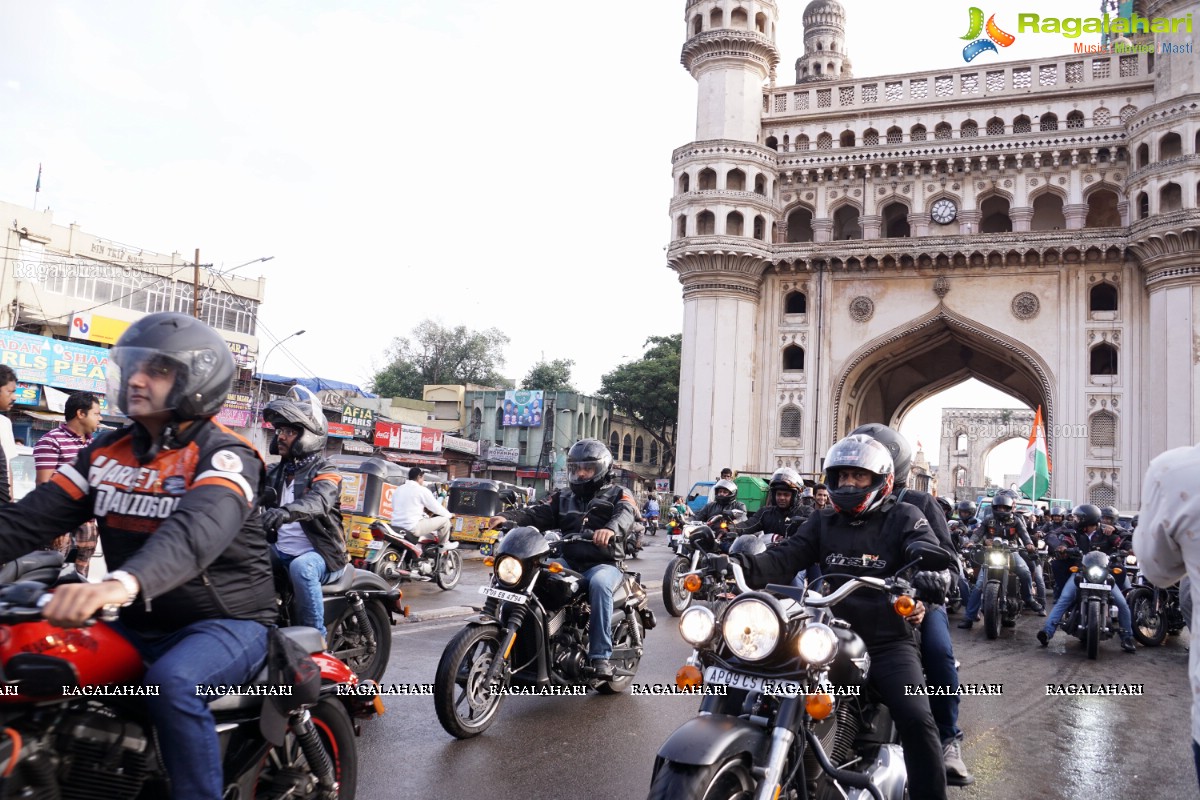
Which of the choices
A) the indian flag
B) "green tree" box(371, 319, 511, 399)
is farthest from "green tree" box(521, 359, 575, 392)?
the indian flag

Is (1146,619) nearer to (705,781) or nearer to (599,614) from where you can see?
(599,614)

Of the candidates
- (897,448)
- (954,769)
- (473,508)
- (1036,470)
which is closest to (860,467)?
(897,448)

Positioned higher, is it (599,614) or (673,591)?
(599,614)

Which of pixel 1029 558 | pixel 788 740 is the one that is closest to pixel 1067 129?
pixel 1029 558

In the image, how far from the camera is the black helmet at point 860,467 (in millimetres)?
3703

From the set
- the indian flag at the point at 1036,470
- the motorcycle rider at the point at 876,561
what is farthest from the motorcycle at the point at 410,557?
the indian flag at the point at 1036,470

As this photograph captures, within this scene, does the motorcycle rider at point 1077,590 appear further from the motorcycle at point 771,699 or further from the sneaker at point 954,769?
the motorcycle at point 771,699

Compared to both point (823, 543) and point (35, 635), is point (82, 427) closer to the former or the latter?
point (35, 635)

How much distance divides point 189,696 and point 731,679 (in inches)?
61.9

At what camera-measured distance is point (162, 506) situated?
2557mm

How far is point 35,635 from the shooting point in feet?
7.40

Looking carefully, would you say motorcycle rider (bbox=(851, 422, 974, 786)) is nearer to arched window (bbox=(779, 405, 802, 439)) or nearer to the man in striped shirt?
the man in striped shirt

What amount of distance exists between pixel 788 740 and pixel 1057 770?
3.07 meters

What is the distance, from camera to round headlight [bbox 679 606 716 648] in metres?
2.98
